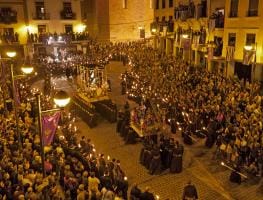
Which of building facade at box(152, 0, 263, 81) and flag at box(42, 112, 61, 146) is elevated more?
building facade at box(152, 0, 263, 81)

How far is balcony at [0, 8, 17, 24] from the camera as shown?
3997cm

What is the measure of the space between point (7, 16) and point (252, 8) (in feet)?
96.8

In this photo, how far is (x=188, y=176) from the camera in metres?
14.3

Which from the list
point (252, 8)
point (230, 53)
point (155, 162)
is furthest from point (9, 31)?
point (155, 162)

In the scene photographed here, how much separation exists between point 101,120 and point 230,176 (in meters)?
10.7

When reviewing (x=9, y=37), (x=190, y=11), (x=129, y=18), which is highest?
(x=190, y=11)

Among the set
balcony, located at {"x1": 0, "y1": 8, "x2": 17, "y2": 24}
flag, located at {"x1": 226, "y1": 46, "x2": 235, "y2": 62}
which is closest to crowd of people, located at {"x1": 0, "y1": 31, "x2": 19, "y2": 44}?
balcony, located at {"x1": 0, "y1": 8, "x2": 17, "y2": 24}

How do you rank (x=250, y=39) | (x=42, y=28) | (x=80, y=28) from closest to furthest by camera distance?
(x=250, y=39) → (x=42, y=28) → (x=80, y=28)

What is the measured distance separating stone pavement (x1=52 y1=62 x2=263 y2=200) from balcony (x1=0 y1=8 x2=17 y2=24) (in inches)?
1082

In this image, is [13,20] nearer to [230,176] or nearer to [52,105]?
[52,105]

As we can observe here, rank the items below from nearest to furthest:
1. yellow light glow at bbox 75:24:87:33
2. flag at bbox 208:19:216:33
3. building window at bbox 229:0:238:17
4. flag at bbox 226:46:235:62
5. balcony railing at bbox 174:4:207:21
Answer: flag at bbox 226:46:235:62 < building window at bbox 229:0:238:17 < flag at bbox 208:19:216:33 < balcony railing at bbox 174:4:207:21 < yellow light glow at bbox 75:24:87:33

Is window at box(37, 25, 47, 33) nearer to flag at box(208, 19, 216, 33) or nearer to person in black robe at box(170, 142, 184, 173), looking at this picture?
flag at box(208, 19, 216, 33)

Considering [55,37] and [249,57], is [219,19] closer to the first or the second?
[249,57]

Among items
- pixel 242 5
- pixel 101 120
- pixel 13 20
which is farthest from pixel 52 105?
pixel 13 20
